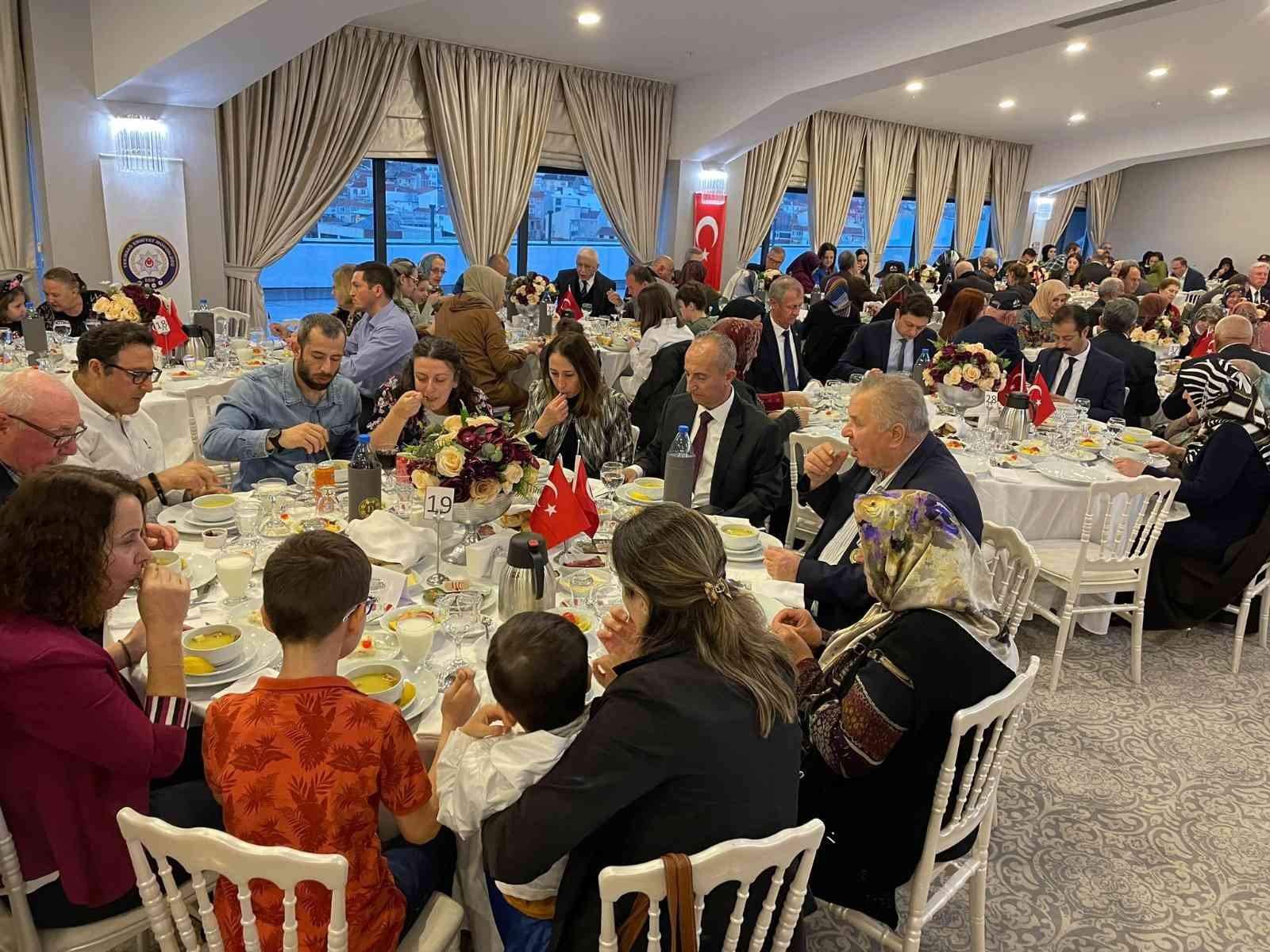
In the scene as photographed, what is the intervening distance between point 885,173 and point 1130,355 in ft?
34.5

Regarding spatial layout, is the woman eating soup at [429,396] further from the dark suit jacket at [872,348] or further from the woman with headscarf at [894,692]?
the dark suit jacket at [872,348]

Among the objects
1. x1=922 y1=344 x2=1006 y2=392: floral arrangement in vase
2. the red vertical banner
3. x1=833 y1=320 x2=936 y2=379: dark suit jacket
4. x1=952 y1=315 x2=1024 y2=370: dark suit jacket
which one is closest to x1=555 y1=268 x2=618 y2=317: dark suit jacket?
the red vertical banner

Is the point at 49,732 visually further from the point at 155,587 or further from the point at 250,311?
the point at 250,311

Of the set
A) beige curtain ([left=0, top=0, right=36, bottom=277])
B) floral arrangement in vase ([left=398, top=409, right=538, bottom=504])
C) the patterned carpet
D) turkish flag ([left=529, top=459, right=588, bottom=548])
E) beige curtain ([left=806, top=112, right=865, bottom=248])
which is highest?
beige curtain ([left=806, top=112, right=865, bottom=248])

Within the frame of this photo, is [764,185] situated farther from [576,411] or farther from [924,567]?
[924,567]

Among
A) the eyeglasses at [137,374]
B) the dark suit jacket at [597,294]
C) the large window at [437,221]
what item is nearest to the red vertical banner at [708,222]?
the large window at [437,221]

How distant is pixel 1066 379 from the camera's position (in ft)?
18.4

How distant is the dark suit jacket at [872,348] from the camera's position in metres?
6.03

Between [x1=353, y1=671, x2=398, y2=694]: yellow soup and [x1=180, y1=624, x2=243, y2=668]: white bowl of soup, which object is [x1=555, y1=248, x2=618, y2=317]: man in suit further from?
[x1=353, y1=671, x2=398, y2=694]: yellow soup

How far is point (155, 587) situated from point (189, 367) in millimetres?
4223

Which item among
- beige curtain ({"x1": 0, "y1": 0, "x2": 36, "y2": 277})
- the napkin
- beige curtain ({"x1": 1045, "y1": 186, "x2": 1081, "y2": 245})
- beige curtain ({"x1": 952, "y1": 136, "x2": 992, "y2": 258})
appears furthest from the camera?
beige curtain ({"x1": 1045, "y1": 186, "x2": 1081, "y2": 245})

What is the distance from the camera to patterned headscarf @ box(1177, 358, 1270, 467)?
3.92 metres

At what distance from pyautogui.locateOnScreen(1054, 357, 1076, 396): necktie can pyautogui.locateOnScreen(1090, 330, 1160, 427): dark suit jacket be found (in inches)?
15.5

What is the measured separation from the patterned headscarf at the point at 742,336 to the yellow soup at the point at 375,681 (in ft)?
11.1
